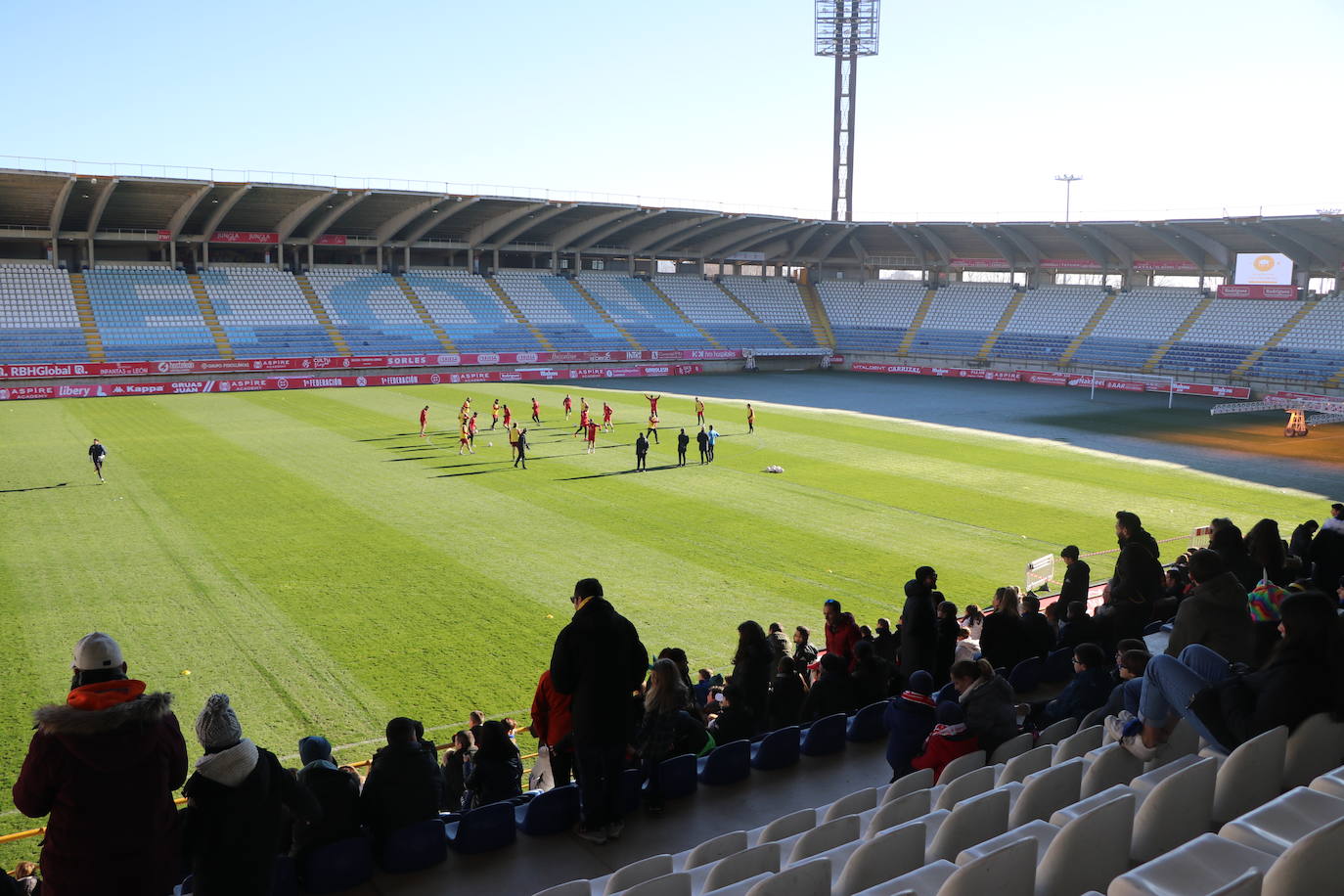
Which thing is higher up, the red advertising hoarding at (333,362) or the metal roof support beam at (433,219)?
the metal roof support beam at (433,219)

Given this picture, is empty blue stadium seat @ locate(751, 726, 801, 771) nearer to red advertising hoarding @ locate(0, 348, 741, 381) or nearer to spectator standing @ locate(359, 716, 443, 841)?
spectator standing @ locate(359, 716, 443, 841)

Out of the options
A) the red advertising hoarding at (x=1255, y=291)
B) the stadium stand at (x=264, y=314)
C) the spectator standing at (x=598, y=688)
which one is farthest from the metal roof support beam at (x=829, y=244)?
the spectator standing at (x=598, y=688)

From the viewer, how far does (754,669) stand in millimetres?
8898

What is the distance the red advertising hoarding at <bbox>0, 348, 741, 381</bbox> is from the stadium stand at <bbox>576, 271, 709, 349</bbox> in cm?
137

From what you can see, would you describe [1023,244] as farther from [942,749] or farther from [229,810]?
[229,810]

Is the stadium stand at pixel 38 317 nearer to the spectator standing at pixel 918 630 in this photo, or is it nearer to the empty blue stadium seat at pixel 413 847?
the spectator standing at pixel 918 630

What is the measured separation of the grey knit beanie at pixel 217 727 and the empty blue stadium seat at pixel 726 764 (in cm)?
399

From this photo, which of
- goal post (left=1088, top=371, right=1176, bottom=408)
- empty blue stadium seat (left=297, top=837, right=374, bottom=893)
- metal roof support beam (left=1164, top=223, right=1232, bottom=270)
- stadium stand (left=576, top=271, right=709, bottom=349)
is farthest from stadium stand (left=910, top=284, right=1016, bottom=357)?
empty blue stadium seat (left=297, top=837, right=374, bottom=893)

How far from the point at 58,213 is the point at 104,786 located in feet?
189

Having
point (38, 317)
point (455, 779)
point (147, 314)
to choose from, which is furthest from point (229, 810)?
point (147, 314)

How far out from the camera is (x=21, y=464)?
2880 cm

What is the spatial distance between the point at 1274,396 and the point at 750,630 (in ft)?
164

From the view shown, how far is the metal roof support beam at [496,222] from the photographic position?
6281 centimetres

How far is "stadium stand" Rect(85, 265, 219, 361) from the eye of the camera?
172 feet
